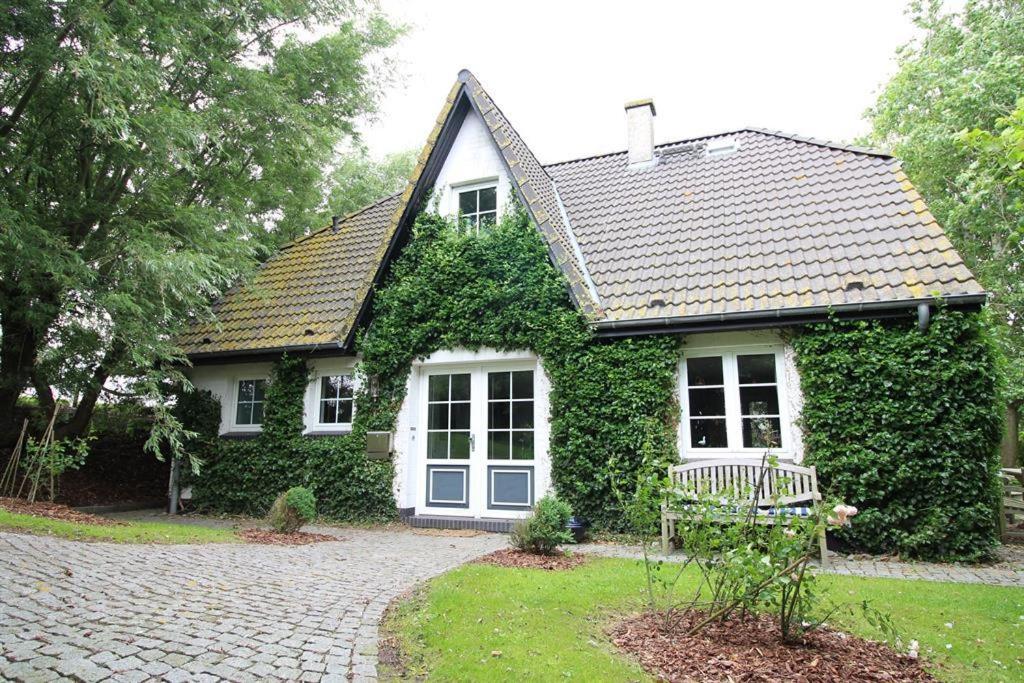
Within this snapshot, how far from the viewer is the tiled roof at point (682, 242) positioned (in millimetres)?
8656

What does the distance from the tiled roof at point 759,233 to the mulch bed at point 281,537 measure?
18.5ft

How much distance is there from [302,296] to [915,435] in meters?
11.4

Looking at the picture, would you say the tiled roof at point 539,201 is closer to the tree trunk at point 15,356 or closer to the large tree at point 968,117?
the tree trunk at point 15,356

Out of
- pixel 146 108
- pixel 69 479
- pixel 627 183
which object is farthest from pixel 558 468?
pixel 69 479

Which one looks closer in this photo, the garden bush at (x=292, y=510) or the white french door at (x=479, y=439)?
the garden bush at (x=292, y=510)

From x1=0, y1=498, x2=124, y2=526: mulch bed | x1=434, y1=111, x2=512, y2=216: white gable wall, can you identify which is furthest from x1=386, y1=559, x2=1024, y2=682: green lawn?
x1=434, y1=111, x2=512, y2=216: white gable wall

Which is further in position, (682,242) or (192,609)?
(682,242)

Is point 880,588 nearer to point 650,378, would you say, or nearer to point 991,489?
point 991,489

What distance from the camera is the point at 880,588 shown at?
5988mm

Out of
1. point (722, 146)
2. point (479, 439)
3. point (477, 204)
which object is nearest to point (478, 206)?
point (477, 204)

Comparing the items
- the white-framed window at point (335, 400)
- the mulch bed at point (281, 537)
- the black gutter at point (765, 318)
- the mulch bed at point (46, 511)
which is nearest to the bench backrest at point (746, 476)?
the black gutter at point (765, 318)

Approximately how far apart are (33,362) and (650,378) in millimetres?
11363

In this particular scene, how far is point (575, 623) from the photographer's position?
15.3 feet

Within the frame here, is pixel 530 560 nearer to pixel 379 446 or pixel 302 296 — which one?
pixel 379 446
